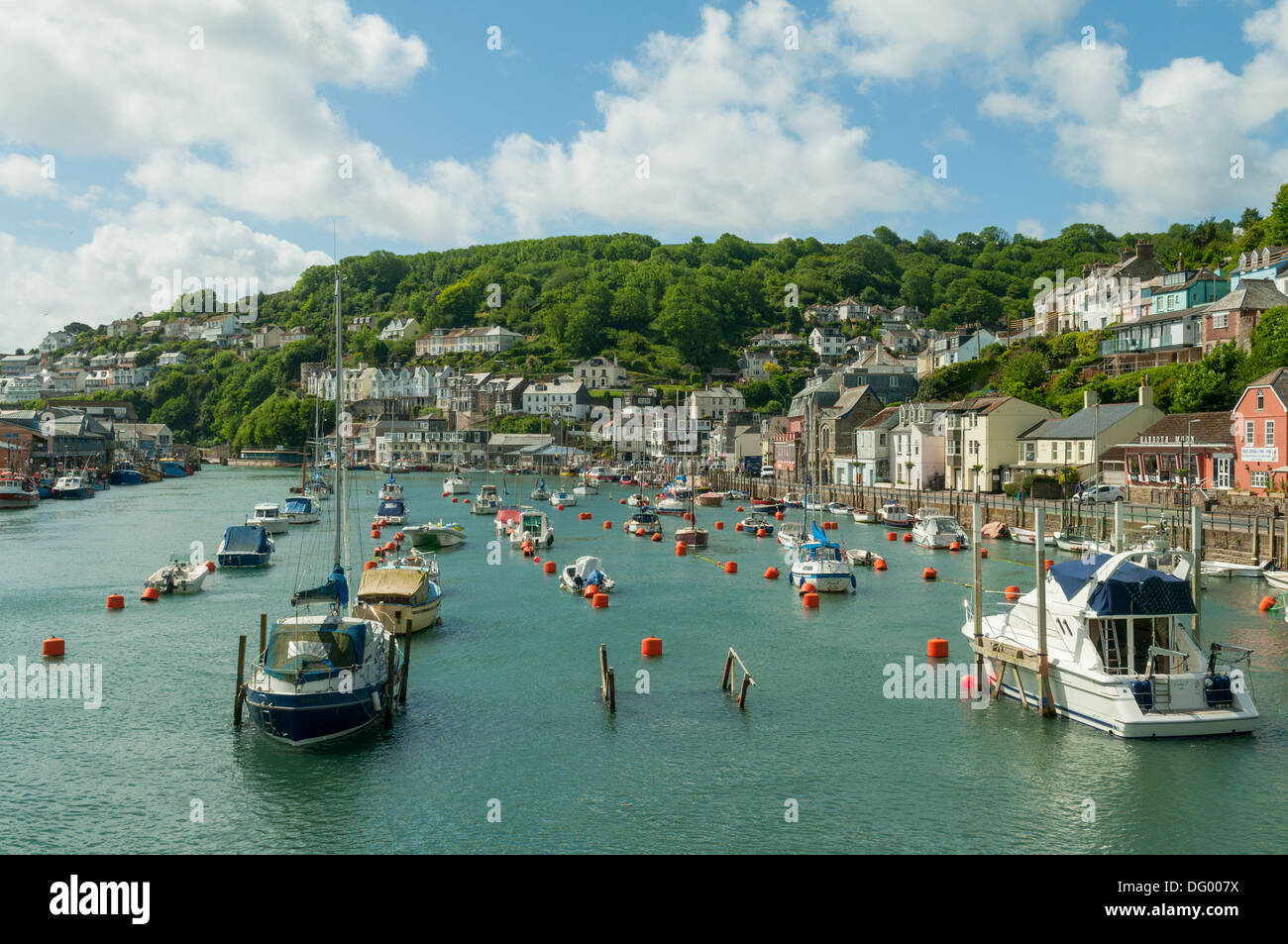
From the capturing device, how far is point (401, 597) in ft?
128

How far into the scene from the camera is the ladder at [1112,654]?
86.2ft

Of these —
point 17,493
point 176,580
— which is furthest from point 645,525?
point 17,493

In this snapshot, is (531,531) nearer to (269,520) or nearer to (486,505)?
(269,520)

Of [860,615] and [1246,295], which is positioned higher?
[1246,295]

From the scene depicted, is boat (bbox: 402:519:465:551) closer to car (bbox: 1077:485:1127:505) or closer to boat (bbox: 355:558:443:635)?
boat (bbox: 355:558:443:635)

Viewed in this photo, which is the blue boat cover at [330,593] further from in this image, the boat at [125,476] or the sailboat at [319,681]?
the boat at [125,476]

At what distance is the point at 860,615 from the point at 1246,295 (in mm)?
63563

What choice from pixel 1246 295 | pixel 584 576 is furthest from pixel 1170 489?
pixel 584 576

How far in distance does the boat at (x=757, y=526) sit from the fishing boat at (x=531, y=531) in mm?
16872

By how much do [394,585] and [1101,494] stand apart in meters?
51.8

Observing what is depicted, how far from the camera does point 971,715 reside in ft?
94.5

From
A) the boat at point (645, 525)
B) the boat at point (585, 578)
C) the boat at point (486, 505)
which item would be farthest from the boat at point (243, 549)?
the boat at point (486, 505)

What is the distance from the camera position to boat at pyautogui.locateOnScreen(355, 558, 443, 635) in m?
38.5

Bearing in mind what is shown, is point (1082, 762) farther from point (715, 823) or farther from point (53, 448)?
point (53, 448)
